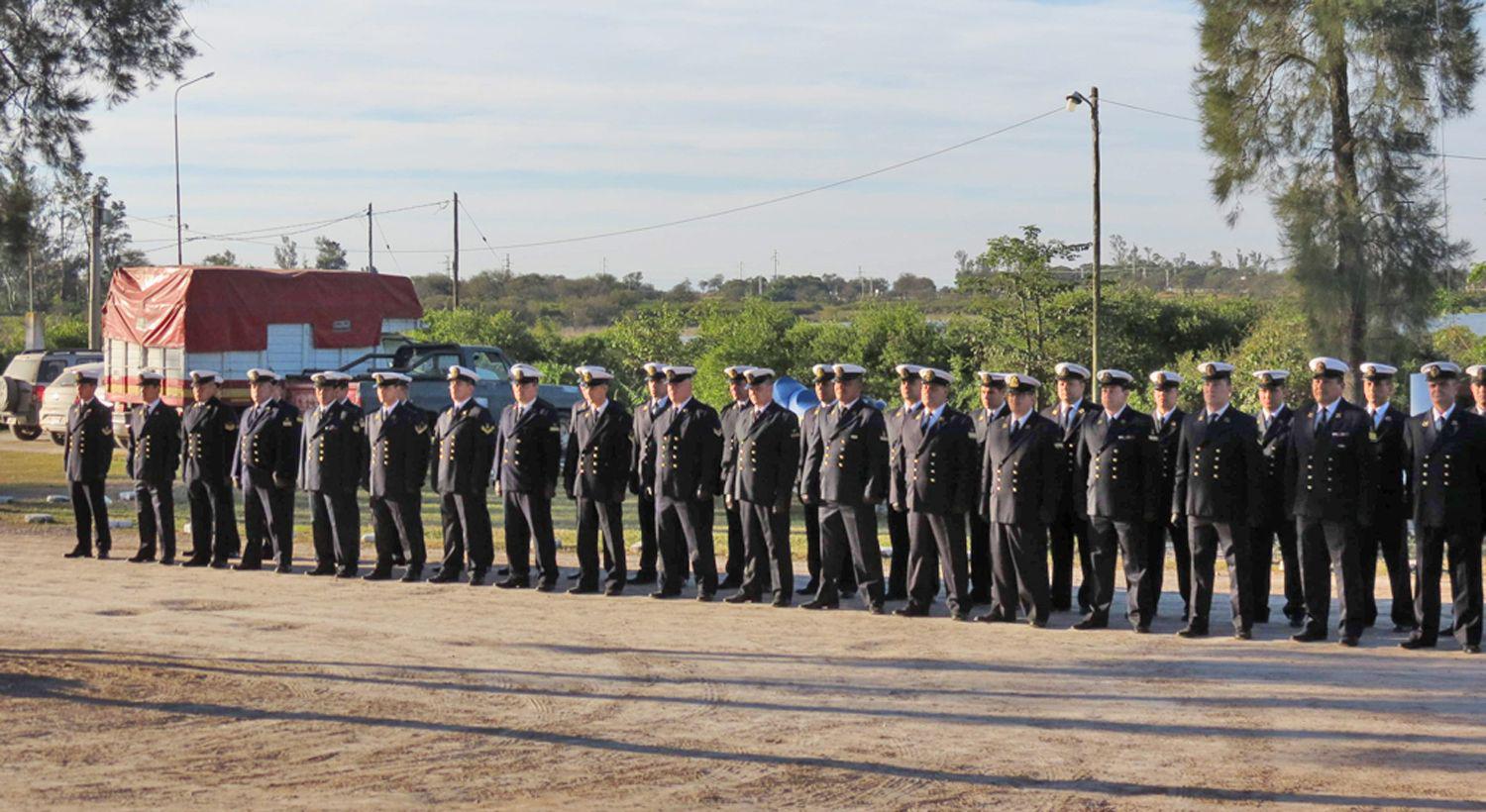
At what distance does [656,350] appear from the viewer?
126ft

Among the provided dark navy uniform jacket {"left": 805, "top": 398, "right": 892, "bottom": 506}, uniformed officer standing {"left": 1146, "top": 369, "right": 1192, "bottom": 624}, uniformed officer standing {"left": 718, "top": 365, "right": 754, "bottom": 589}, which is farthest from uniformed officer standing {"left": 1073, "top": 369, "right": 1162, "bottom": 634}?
uniformed officer standing {"left": 718, "top": 365, "right": 754, "bottom": 589}

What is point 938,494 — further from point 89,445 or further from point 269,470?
point 89,445

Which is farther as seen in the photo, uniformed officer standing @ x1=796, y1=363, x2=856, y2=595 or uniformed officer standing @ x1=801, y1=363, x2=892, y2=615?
uniformed officer standing @ x1=796, y1=363, x2=856, y2=595

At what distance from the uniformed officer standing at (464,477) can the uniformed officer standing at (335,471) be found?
0.81 m

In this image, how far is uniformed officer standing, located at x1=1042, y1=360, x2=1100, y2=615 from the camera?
11.4 meters

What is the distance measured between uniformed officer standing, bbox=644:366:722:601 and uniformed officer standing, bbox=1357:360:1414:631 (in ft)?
15.4

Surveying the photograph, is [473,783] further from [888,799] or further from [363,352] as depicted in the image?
[363,352]

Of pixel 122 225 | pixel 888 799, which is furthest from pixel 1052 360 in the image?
pixel 122 225

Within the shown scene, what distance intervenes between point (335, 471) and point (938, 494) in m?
5.40

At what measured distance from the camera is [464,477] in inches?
520

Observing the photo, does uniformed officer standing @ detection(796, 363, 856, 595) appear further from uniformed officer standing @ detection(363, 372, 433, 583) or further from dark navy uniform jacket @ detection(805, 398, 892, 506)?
uniformed officer standing @ detection(363, 372, 433, 583)

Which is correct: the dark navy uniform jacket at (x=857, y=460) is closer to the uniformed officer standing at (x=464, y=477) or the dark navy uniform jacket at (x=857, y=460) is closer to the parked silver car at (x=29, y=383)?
the uniformed officer standing at (x=464, y=477)

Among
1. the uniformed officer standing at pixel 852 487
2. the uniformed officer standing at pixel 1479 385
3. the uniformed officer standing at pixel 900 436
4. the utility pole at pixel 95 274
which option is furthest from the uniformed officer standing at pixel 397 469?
the utility pole at pixel 95 274

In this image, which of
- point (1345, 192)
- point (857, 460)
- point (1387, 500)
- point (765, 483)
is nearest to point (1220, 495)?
point (1387, 500)
